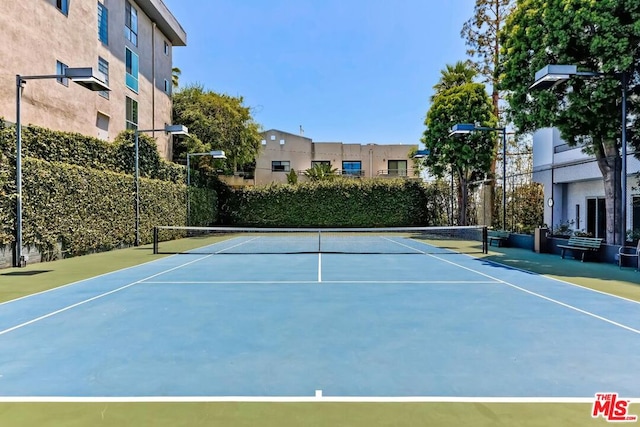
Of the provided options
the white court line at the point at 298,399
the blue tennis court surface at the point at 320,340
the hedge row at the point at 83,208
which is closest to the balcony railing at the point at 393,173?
the hedge row at the point at 83,208

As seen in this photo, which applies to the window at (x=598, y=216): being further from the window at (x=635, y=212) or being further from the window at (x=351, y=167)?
the window at (x=351, y=167)

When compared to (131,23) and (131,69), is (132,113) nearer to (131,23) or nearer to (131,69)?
(131,69)

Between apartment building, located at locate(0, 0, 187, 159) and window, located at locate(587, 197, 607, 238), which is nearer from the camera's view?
apartment building, located at locate(0, 0, 187, 159)

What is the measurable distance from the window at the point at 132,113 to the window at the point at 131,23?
3.37 m

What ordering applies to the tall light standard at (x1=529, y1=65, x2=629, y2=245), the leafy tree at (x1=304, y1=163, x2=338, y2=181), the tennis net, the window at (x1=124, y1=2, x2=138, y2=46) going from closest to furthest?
the tall light standard at (x1=529, y1=65, x2=629, y2=245) < the tennis net < the window at (x1=124, y1=2, x2=138, y2=46) < the leafy tree at (x1=304, y1=163, x2=338, y2=181)

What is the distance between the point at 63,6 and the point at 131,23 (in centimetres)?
663

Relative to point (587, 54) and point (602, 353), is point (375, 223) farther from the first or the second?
point (602, 353)

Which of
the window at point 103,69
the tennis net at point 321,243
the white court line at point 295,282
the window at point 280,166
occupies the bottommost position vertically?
the white court line at point 295,282

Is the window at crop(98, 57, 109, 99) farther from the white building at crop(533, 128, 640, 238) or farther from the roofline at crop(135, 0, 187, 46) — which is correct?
the white building at crop(533, 128, 640, 238)

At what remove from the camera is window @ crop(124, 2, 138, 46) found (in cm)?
2364

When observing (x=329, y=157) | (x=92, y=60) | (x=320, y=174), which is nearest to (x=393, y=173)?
(x=329, y=157)

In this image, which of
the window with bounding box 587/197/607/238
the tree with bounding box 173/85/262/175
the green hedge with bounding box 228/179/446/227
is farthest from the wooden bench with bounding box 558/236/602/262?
the tree with bounding box 173/85/262/175

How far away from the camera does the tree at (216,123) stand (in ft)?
93.8

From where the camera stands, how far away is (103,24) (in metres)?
21.5
